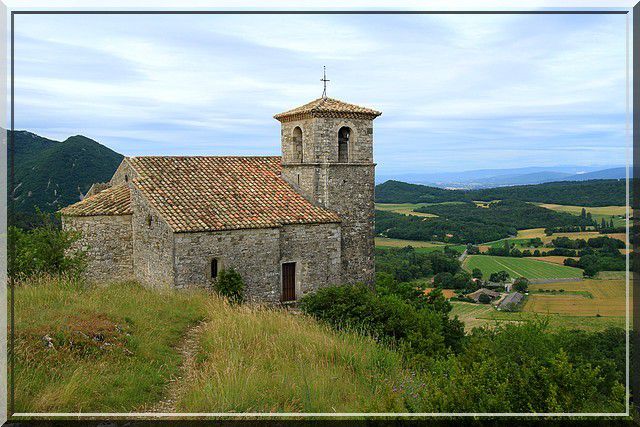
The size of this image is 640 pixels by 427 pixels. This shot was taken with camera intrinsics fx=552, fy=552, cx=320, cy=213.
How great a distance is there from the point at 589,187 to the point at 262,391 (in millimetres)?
6288

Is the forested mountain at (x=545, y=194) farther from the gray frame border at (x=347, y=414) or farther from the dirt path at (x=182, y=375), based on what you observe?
the dirt path at (x=182, y=375)

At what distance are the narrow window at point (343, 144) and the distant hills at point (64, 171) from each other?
41.2 ft

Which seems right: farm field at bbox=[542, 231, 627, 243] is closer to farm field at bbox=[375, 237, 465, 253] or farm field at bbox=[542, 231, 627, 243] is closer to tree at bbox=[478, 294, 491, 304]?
tree at bbox=[478, 294, 491, 304]

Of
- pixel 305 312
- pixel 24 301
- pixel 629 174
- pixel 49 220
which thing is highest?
pixel 629 174

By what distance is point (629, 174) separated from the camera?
16.1 ft

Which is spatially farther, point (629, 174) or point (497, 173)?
point (497, 173)

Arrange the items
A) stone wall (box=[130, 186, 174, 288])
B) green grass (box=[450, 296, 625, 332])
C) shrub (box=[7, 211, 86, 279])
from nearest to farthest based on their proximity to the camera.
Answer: green grass (box=[450, 296, 625, 332]) < shrub (box=[7, 211, 86, 279]) < stone wall (box=[130, 186, 174, 288])

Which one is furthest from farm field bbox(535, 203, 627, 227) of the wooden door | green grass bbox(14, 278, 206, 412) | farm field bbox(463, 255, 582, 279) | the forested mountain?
the wooden door

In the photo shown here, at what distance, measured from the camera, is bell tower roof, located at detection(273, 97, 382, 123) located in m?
17.0

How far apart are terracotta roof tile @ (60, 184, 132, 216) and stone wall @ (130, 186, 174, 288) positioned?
1.71ft

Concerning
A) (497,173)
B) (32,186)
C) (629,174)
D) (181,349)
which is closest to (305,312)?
(181,349)

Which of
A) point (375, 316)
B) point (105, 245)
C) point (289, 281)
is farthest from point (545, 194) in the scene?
point (105, 245)

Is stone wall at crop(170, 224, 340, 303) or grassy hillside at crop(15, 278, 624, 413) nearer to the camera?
grassy hillside at crop(15, 278, 624, 413)

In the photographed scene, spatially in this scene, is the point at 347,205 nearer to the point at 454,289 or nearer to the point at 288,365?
the point at 454,289
